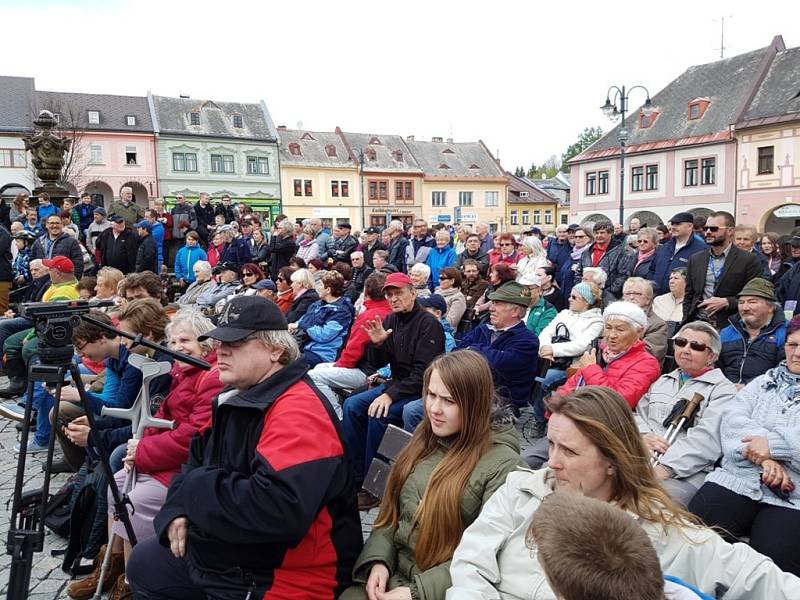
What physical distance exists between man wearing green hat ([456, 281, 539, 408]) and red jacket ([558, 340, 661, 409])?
67cm

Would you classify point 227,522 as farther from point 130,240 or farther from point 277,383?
point 130,240

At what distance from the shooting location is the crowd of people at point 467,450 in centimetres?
223

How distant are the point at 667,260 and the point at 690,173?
30.3 metres

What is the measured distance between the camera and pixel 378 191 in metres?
50.8

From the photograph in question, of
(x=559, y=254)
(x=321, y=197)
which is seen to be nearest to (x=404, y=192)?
(x=321, y=197)

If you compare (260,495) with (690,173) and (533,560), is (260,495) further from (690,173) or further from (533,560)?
(690,173)

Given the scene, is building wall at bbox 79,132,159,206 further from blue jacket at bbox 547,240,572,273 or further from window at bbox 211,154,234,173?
blue jacket at bbox 547,240,572,273

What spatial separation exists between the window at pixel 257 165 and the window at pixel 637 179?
26.7 m

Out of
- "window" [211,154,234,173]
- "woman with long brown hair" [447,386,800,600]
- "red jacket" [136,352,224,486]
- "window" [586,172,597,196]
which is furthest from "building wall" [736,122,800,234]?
"window" [211,154,234,173]

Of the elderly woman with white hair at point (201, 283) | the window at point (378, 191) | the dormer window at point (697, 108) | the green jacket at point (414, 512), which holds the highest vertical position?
the dormer window at point (697, 108)

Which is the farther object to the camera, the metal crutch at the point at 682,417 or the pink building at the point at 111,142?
the pink building at the point at 111,142

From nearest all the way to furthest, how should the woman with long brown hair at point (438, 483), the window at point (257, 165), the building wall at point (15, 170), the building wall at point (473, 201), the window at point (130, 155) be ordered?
the woman with long brown hair at point (438, 483), the building wall at point (15, 170), the window at point (130, 155), the window at point (257, 165), the building wall at point (473, 201)

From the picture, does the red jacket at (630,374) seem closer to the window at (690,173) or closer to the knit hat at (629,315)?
the knit hat at (629,315)

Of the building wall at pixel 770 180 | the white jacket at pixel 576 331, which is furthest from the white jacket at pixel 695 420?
the building wall at pixel 770 180
